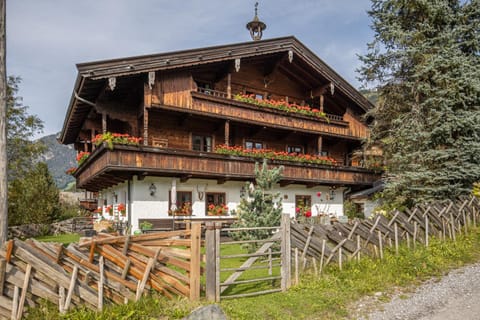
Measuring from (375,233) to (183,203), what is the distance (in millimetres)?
9870

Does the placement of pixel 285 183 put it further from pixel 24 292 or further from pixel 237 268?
pixel 24 292

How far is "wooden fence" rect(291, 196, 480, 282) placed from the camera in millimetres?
8453

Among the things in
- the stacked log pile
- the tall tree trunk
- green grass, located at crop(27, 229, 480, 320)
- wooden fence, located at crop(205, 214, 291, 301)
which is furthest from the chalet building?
wooden fence, located at crop(205, 214, 291, 301)

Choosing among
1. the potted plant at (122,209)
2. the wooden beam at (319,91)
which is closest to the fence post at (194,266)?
the potted plant at (122,209)

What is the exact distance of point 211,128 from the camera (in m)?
20.3

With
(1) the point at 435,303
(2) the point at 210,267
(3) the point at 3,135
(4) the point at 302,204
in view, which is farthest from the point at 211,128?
(1) the point at 435,303

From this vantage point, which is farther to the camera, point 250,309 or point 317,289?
point 317,289

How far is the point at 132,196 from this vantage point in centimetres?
1617

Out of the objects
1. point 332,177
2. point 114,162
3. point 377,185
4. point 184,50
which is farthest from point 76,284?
point 377,185

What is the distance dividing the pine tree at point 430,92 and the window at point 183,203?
30.8 ft

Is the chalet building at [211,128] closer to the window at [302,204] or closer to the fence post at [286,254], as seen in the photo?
the window at [302,204]

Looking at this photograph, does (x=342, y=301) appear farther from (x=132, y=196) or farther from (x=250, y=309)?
(x=132, y=196)

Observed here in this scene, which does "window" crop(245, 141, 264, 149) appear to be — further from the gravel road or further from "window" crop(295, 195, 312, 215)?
the gravel road

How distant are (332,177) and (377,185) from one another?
433 centimetres
